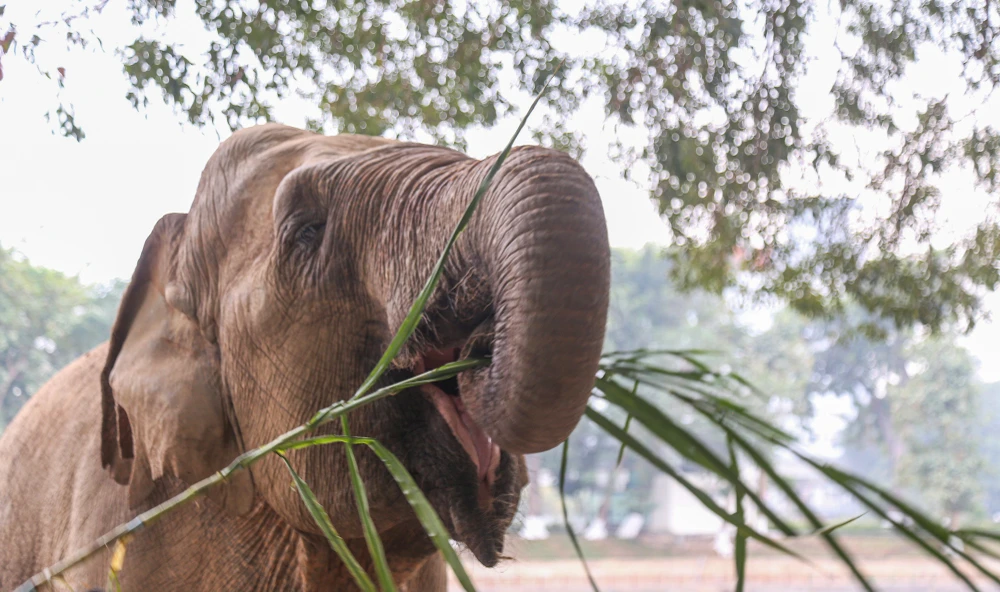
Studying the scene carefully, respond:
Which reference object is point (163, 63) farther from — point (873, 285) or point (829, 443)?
point (829, 443)

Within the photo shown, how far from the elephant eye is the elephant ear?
20cm

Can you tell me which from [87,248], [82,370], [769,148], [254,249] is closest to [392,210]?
[254,249]

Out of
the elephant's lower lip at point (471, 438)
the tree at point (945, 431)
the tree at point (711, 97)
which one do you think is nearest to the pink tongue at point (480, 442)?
the elephant's lower lip at point (471, 438)

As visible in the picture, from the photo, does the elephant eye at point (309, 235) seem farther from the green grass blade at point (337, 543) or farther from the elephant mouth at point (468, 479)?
the green grass blade at point (337, 543)

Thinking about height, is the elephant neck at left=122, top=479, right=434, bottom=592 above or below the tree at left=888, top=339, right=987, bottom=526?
below

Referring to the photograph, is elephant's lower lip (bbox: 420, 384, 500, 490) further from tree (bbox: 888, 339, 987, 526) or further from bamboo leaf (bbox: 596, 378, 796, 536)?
tree (bbox: 888, 339, 987, 526)

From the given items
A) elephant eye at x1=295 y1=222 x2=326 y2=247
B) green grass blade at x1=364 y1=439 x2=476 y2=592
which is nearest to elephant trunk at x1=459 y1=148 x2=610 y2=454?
green grass blade at x1=364 y1=439 x2=476 y2=592

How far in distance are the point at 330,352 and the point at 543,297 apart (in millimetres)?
374

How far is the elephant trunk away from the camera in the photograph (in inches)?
28.2

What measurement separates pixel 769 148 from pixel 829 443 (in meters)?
15.7

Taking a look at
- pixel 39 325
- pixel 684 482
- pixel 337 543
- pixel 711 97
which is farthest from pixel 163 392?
pixel 39 325

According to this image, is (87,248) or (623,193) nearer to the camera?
(87,248)

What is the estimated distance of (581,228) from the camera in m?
0.73

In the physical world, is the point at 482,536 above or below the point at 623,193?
below
